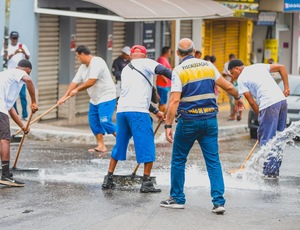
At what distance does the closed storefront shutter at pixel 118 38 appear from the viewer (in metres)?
23.5

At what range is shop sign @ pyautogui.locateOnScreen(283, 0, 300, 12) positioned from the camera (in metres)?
29.1

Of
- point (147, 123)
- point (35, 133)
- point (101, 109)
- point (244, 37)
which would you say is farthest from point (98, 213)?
point (244, 37)

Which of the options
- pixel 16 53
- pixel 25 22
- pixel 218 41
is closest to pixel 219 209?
pixel 16 53

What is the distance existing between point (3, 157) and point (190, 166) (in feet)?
10.2

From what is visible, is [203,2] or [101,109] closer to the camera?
[101,109]

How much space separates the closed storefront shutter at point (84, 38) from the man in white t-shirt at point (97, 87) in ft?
22.3

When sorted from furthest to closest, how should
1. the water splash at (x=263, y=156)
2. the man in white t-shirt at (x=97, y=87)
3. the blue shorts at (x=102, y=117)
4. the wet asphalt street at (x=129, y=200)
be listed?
the blue shorts at (x=102, y=117) → the man in white t-shirt at (x=97, y=87) → the water splash at (x=263, y=156) → the wet asphalt street at (x=129, y=200)

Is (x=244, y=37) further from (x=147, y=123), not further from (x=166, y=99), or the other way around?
(x=147, y=123)

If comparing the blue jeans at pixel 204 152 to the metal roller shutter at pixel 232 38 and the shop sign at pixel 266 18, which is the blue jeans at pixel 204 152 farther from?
the shop sign at pixel 266 18

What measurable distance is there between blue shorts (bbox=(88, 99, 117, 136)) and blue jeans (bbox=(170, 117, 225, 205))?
4.84 m

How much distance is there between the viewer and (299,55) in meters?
34.3

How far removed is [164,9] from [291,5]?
900 centimetres

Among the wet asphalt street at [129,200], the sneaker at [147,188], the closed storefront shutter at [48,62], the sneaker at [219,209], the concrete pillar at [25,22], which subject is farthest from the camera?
the closed storefront shutter at [48,62]

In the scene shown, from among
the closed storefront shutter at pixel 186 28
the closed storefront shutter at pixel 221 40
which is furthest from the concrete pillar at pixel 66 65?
the closed storefront shutter at pixel 221 40
